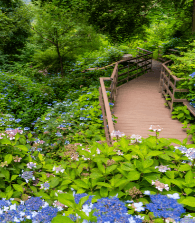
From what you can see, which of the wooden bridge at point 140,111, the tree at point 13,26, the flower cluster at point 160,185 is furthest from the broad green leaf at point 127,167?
the tree at point 13,26

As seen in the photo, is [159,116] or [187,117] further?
[159,116]

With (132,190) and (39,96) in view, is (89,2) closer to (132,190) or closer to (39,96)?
(39,96)

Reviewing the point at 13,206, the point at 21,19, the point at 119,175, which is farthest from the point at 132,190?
the point at 21,19

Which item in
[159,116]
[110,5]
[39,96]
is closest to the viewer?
[159,116]

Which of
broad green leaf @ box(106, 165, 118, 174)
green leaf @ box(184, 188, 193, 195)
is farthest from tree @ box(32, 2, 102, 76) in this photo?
green leaf @ box(184, 188, 193, 195)

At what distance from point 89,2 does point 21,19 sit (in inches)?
268

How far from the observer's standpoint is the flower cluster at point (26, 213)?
4.35ft

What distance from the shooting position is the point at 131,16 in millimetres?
8500

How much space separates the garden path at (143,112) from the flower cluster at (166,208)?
10.3 feet

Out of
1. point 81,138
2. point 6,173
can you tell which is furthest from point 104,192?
point 81,138

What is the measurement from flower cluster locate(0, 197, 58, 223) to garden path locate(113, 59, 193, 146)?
126 inches

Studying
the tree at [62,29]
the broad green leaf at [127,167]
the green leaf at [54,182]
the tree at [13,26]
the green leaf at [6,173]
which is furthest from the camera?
the tree at [13,26]

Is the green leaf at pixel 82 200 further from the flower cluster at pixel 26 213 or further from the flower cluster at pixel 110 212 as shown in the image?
the flower cluster at pixel 26 213

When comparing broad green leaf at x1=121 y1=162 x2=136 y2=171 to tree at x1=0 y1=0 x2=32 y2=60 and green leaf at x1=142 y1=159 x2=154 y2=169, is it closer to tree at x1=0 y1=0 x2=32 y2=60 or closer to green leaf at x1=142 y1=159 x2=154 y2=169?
green leaf at x1=142 y1=159 x2=154 y2=169
